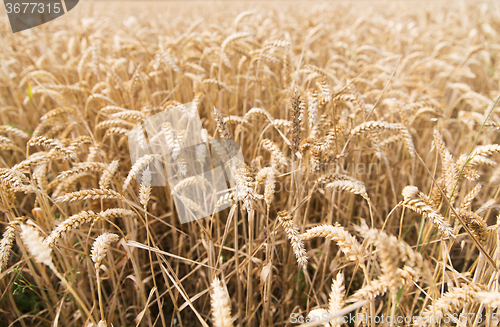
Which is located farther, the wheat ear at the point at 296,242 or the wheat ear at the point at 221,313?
the wheat ear at the point at 296,242

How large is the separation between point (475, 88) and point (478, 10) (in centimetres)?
317

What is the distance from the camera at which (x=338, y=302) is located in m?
0.67

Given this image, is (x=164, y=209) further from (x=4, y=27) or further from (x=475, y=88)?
(x=4, y=27)

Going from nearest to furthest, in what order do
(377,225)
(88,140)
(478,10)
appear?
1. (88,140)
2. (377,225)
3. (478,10)

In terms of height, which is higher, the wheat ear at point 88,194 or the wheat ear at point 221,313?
the wheat ear at point 88,194

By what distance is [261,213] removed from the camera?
118 cm

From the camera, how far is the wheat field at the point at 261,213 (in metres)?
0.83

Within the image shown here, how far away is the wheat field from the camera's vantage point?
834 mm

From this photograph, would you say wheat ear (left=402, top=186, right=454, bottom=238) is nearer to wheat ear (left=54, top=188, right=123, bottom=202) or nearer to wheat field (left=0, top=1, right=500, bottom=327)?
wheat field (left=0, top=1, right=500, bottom=327)

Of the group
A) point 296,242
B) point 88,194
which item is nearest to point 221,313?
point 296,242

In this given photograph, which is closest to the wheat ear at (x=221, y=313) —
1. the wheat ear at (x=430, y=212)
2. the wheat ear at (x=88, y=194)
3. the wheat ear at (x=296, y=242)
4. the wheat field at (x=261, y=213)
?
the wheat field at (x=261, y=213)

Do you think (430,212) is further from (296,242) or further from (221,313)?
(221,313)

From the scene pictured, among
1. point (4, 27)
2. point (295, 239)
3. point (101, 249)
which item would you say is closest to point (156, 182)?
point (101, 249)

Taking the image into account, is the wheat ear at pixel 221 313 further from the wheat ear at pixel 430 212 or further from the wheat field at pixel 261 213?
the wheat ear at pixel 430 212
